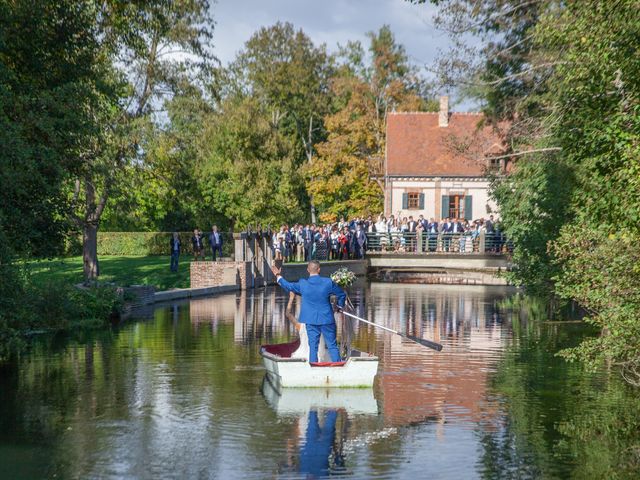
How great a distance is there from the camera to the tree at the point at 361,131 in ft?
238

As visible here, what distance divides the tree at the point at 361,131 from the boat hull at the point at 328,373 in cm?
5575

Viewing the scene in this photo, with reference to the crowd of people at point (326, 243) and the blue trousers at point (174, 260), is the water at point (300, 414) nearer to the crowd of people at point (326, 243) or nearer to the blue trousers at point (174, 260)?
the blue trousers at point (174, 260)

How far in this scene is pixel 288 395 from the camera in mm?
16453

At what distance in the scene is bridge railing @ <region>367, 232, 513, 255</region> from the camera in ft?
179

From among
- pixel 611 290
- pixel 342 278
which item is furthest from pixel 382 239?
pixel 611 290

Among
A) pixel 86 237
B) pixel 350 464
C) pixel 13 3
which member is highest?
pixel 13 3

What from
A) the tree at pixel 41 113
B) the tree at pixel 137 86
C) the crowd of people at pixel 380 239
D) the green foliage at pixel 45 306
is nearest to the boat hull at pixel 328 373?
the green foliage at pixel 45 306

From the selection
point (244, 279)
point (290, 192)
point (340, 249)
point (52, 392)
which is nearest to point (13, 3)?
point (52, 392)

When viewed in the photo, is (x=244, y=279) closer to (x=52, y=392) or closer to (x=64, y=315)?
(x=64, y=315)

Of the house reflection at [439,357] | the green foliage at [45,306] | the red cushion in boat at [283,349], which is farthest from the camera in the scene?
the red cushion in boat at [283,349]

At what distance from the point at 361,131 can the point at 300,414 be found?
2324 inches

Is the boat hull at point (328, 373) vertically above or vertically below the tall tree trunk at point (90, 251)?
below

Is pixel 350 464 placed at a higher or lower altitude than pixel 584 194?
lower

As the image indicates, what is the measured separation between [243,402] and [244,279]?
2766 centimetres
